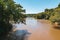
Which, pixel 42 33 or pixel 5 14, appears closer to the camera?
pixel 5 14

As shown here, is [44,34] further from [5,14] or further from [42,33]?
[5,14]

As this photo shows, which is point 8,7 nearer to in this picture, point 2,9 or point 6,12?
point 6,12

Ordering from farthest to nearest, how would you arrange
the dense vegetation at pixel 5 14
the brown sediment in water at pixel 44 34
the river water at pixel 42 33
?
1. the river water at pixel 42 33
2. the brown sediment in water at pixel 44 34
3. the dense vegetation at pixel 5 14

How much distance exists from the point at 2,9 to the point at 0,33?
96.3 inches

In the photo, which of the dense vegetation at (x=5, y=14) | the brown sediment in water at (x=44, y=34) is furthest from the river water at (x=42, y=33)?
the dense vegetation at (x=5, y=14)

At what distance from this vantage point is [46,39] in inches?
534

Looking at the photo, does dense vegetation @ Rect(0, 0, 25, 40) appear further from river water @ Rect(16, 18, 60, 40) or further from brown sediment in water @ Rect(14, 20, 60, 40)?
brown sediment in water @ Rect(14, 20, 60, 40)

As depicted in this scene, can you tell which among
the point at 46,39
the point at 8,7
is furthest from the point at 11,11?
the point at 46,39

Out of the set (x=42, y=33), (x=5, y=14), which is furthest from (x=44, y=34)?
(x=5, y=14)

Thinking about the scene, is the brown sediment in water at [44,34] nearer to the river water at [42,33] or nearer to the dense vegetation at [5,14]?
the river water at [42,33]

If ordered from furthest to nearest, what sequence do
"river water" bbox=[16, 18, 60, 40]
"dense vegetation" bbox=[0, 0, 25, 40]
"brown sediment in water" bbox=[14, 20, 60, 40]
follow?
"river water" bbox=[16, 18, 60, 40] < "brown sediment in water" bbox=[14, 20, 60, 40] < "dense vegetation" bbox=[0, 0, 25, 40]

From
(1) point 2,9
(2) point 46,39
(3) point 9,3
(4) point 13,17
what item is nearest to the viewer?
(1) point 2,9

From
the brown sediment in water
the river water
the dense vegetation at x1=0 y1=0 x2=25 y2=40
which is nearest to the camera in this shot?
the dense vegetation at x1=0 y1=0 x2=25 y2=40

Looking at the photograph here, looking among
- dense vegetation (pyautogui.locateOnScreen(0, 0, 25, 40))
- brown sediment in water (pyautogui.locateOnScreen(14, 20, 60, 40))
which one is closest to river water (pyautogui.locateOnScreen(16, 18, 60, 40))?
brown sediment in water (pyautogui.locateOnScreen(14, 20, 60, 40))
